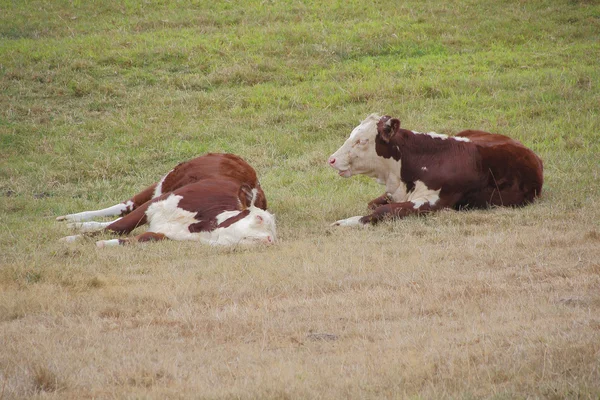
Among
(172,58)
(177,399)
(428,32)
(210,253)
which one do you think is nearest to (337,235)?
(210,253)

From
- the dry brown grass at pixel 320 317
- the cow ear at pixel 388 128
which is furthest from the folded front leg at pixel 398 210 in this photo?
the cow ear at pixel 388 128

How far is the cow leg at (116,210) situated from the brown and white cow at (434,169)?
2216 mm

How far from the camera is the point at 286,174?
12.8m

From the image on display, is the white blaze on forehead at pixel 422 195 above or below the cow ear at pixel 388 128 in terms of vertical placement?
below

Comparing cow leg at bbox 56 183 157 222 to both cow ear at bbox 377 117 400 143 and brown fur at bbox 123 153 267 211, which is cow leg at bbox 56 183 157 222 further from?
cow ear at bbox 377 117 400 143

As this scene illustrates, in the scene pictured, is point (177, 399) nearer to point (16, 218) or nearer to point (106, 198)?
point (16, 218)

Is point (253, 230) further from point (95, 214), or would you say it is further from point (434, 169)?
point (434, 169)

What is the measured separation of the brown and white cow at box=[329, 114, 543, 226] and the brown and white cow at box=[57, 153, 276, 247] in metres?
1.15

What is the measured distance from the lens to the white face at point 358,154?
10680mm

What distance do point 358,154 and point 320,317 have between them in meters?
4.57

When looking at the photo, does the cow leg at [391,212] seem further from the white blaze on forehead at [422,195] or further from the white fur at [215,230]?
the white fur at [215,230]

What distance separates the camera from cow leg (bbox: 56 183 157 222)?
10.5m

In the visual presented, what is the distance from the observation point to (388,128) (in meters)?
10.6

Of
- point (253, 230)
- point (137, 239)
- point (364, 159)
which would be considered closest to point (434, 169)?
point (364, 159)
